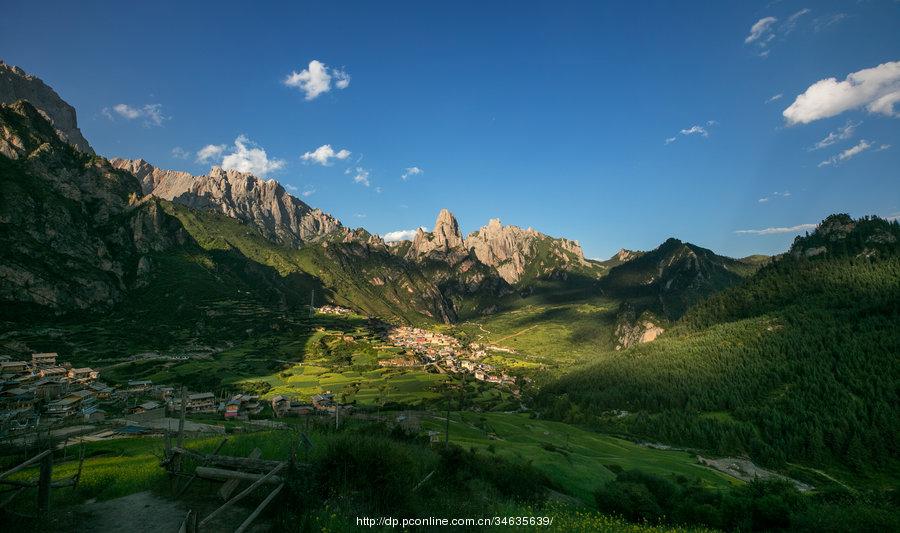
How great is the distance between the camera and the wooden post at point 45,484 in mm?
14344

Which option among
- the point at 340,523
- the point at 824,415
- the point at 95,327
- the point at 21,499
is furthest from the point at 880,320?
the point at 95,327

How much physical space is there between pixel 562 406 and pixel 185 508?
135690 millimetres

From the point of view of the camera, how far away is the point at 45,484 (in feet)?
47.8

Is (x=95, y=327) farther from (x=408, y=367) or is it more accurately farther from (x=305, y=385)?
(x=408, y=367)

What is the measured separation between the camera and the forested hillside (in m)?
108

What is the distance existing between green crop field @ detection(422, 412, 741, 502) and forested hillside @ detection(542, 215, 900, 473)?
34.1 m

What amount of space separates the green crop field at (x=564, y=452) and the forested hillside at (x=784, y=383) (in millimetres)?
34050

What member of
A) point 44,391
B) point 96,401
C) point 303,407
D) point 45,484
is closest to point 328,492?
point 45,484

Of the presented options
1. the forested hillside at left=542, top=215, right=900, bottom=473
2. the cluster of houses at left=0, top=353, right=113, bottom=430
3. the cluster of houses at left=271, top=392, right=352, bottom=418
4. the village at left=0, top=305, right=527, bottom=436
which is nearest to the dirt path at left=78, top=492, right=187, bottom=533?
the village at left=0, top=305, right=527, bottom=436

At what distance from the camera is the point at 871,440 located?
343 feet

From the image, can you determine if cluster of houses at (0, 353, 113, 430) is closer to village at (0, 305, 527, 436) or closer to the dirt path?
village at (0, 305, 527, 436)

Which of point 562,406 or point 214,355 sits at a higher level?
point 214,355

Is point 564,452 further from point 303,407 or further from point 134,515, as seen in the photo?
point 303,407

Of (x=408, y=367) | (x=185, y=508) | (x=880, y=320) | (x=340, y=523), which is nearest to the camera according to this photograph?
(x=340, y=523)
